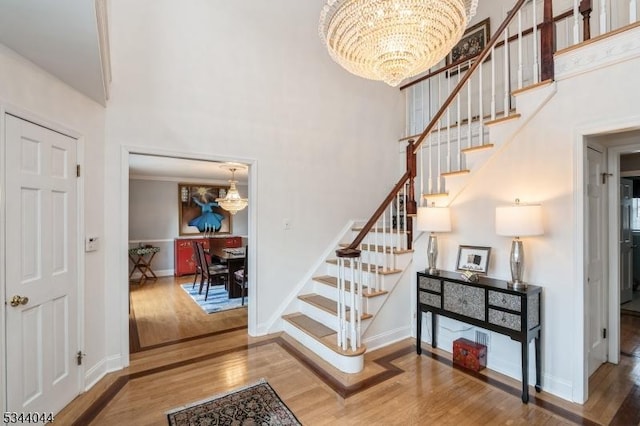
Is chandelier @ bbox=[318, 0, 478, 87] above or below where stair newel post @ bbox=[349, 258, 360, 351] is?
above

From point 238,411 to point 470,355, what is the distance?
207 cm

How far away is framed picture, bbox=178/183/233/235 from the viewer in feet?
25.4

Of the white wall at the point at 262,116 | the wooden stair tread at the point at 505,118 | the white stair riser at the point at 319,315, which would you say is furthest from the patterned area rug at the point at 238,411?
the wooden stair tread at the point at 505,118

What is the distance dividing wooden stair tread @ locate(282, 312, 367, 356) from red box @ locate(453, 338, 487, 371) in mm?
888

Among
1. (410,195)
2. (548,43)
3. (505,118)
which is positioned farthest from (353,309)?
(548,43)

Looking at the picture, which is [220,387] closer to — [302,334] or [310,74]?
[302,334]

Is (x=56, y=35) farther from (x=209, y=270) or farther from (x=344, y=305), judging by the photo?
(x=209, y=270)

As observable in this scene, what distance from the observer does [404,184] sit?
3.46 metres

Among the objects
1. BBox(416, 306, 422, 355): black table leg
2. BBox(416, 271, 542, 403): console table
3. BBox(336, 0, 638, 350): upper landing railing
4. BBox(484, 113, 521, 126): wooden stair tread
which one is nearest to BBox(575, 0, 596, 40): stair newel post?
BBox(336, 0, 638, 350): upper landing railing

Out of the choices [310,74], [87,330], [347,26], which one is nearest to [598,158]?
[347,26]

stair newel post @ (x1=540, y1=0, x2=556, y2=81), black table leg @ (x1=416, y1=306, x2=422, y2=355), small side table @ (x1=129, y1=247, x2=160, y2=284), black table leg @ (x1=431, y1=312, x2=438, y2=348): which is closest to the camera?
stair newel post @ (x1=540, y1=0, x2=556, y2=81)

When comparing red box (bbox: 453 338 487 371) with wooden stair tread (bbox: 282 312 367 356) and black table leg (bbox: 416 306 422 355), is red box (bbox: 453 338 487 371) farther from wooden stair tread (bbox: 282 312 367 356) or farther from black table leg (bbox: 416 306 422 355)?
wooden stair tread (bbox: 282 312 367 356)

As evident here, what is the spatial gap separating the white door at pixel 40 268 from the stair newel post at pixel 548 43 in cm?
381

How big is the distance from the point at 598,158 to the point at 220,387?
380 centimetres
